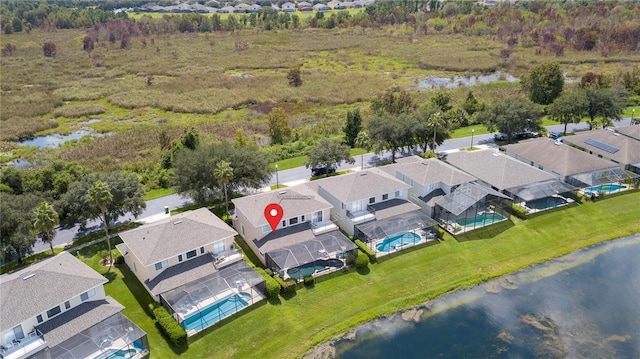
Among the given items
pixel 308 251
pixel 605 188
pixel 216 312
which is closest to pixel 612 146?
pixel 605 188

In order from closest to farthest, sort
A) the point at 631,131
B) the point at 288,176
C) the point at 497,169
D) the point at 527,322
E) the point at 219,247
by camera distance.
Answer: the point at 527,322 < the point at 219,247 < the point at 497,169 < the point at 288,176 < the point at 631,131

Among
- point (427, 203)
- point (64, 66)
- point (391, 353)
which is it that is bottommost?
point (391, 353)

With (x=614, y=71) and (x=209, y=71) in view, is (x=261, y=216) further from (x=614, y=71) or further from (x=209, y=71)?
(x=614, y=71)

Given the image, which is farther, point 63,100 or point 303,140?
point 63,100

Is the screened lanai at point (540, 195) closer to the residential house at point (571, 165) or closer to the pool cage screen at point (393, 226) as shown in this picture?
the residential house at point (571, 165)

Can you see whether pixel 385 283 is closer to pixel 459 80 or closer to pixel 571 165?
pixel 571 165

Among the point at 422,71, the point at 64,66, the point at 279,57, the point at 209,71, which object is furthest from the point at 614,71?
the point at 64,66
